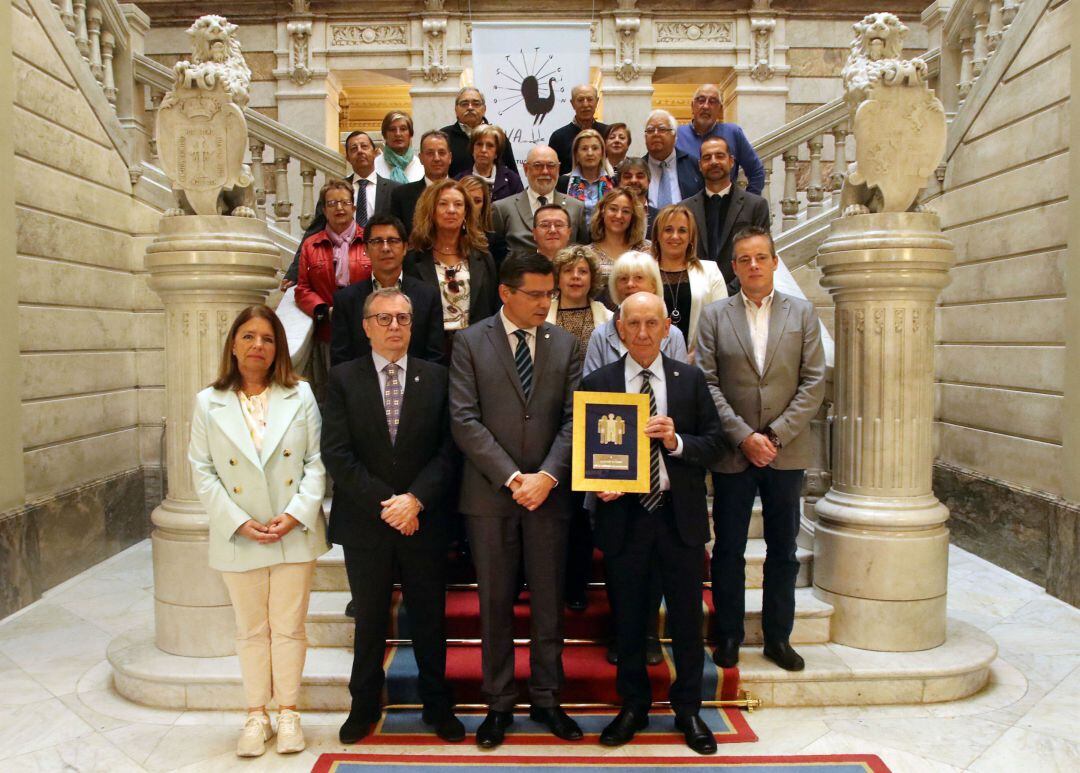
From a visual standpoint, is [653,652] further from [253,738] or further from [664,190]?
[664,190]

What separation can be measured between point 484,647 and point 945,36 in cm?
607

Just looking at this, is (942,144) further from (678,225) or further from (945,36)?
(945,36)

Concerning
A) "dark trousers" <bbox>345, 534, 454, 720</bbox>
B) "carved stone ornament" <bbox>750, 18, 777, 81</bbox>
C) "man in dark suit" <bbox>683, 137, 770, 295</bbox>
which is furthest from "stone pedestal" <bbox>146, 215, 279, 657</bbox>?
"carved stone ornament" <bbox>750, 18, 777, 81</bbox>

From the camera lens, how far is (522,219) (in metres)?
4.99

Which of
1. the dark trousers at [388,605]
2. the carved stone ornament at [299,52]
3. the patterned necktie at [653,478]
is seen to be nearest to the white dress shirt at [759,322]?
the patterned necktie at [653,478]

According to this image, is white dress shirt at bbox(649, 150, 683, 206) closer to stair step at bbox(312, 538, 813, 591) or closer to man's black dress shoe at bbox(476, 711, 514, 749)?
stair step at bbox(312, 538, 813, 591)

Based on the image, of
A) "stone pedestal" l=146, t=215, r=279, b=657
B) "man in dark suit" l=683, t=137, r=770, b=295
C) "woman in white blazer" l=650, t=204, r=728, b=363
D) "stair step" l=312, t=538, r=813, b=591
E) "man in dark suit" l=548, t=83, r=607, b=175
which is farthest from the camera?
"man in dark suit" l=548, t=83, r=607, b=175

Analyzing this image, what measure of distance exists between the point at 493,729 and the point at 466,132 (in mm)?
3881

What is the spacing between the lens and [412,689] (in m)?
3.77

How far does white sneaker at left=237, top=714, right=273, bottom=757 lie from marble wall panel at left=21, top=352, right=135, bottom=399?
3.10 meters

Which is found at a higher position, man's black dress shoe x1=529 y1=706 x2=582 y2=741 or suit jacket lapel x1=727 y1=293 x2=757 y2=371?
suit jacket lapel x1=727 y1=293 x2=757 y2=371

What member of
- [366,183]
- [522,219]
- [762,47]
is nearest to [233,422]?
[522,219]

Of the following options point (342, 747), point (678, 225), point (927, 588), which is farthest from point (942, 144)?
point (342, 747)

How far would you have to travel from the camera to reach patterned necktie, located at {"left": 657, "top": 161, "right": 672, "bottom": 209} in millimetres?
5609
